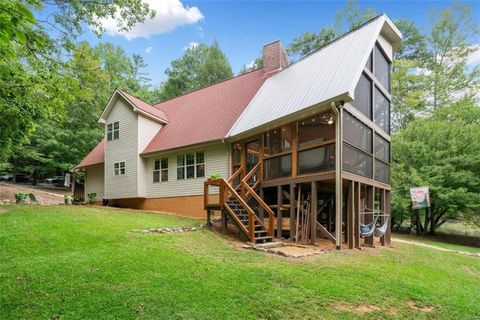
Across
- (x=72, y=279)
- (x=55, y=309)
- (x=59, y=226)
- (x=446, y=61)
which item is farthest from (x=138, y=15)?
(x=446, y=61)

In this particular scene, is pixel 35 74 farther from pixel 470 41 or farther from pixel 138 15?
pixel 470 41

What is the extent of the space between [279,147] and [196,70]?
2940 cm

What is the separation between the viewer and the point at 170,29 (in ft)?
Result: 65.6

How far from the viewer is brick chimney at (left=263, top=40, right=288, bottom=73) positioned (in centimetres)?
1577

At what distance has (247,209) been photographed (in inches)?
372

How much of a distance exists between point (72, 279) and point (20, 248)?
281 cm

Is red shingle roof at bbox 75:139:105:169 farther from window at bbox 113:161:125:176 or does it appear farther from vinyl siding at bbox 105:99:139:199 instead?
window at bbox 113:161:125:176

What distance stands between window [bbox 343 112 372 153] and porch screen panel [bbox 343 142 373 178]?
0.70 feet

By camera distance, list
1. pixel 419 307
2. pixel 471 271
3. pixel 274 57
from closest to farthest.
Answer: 1. pixel 419 307
2. pixel 471 271
3. pixel 274 57

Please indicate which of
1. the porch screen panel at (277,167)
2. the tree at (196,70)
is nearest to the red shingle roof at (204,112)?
the porch screen panel at (277,167)

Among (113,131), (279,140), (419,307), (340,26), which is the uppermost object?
(340,26)

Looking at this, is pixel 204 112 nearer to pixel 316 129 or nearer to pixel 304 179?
pixel 316 129

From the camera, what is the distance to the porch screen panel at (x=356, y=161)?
30.5 ft

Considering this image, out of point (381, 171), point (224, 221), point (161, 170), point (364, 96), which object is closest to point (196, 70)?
point (161, 170)
